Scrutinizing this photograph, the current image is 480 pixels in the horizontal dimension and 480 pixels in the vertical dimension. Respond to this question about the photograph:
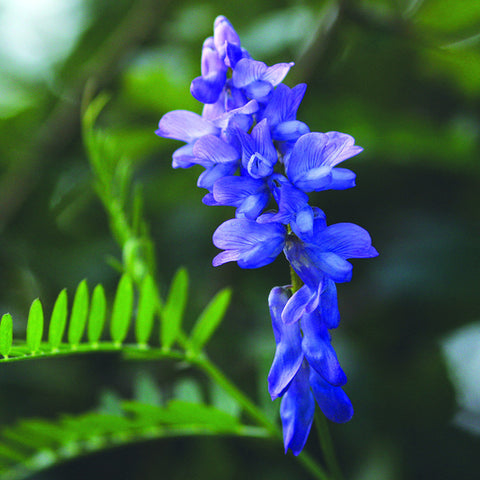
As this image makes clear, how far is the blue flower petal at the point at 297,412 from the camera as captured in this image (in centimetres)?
59

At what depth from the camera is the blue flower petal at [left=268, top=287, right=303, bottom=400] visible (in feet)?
Result: 1.92

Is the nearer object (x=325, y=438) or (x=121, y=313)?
(x=325, y=438)

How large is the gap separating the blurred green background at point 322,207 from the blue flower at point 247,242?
561 millimetres

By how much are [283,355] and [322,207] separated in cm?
87

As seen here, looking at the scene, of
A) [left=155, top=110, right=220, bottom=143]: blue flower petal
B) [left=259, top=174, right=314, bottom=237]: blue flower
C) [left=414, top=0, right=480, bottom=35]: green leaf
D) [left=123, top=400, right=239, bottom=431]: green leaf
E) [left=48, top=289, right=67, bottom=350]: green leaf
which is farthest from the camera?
[left=414, top=0, right=480, bottom=35]: green leaf

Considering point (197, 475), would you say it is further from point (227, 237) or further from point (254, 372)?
point (227, 237)

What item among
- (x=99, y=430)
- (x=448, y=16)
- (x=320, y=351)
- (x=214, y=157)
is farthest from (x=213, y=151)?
(x=448, y=16)

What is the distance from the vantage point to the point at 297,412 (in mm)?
608

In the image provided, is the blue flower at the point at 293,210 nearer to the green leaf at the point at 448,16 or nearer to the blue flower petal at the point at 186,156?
the blue flower petal at the point at 186,156

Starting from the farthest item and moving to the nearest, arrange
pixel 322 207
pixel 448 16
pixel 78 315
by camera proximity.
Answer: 1. pixel 322 207
2. pixel 448 16
3. pixel 78 315

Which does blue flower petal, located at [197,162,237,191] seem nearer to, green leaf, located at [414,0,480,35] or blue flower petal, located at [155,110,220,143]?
blue flower petal, located at [155,110,220,143]

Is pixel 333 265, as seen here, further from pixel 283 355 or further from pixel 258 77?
pixel 258 77

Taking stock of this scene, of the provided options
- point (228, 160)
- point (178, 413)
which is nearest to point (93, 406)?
point (178, 413)

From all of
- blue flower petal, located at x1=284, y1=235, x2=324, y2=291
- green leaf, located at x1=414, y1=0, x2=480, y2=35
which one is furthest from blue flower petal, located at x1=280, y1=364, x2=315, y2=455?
→ green leaf, located at x1=414, y1=0, x2=480, y2=35
